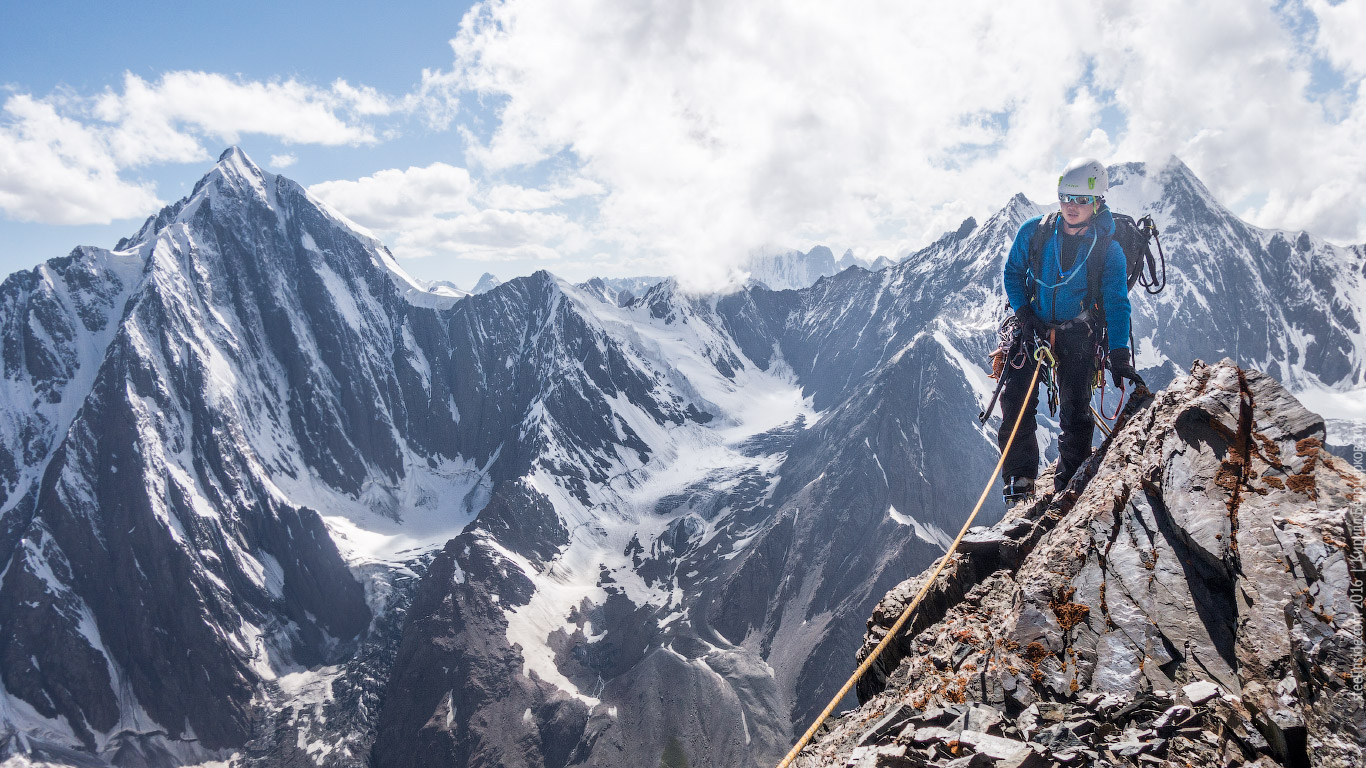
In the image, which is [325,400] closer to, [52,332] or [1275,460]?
[52,332]

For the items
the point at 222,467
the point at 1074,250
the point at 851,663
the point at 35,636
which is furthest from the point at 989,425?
the point at 35,636

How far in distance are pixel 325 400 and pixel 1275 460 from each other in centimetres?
22029

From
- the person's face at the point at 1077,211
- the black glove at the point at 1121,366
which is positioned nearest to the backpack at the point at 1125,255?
the person's face at the point at 1077,211

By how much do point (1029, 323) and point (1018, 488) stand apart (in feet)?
12.2

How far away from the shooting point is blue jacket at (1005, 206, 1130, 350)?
1163 cm

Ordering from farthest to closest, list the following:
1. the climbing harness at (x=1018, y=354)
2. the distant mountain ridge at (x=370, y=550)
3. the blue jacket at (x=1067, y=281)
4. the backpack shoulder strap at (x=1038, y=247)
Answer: the distant mountain ridge at (x=370, y=550), the backpack shoulder strap at (x=1038, y=247), the climbing harness at (x=1018, y=354), the blue jacket at (x=1067, y=281)

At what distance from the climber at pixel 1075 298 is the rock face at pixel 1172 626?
2.03 meters

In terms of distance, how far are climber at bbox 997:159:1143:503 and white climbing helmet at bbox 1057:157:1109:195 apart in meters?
0.02

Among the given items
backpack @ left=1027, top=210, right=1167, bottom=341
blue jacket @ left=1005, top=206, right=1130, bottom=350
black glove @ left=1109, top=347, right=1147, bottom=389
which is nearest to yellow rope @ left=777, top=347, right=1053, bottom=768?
blue jacket @ left=1005, top=206, right=1130, bottom=350

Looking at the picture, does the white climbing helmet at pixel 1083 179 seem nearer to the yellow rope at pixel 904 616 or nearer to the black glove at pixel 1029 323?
the black glove at pixel 1029 323

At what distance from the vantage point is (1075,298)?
40.5 feet

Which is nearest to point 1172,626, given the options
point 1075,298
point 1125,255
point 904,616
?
point 904,616

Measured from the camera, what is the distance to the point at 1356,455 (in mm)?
159375

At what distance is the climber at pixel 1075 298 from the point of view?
38.6 ft
